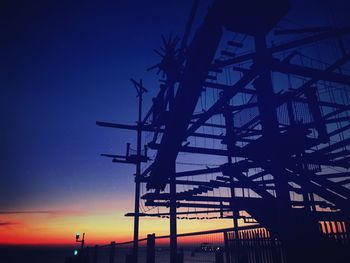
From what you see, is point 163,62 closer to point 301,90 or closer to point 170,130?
point 170,130

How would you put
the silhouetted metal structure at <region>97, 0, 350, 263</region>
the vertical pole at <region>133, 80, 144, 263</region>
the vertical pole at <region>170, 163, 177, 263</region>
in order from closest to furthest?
the silhouetted metal structure at <region>97, 0, 350, 263</region> → the vertical pole at <region>170, 163, 177, 263</region> → the vertical pole at <region>133, 80, 144, 263</region>

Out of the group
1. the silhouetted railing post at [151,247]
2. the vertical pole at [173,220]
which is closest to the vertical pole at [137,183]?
the vertical pole at [173,220]

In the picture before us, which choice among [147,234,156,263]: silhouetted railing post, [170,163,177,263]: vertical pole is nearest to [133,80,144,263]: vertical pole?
[170,163,177,263]: vertical pole

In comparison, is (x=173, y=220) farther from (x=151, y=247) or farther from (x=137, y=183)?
(x=137, y=183)

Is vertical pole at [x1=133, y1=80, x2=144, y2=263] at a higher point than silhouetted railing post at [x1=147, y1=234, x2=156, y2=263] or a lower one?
higher

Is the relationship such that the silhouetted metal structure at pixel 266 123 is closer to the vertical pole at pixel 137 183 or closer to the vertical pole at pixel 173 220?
the vertical pole at pixel 173 220

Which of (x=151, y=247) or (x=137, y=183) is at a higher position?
(x=137, y=183)

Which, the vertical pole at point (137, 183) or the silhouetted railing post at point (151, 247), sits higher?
the vertical pole at point (137, 183)

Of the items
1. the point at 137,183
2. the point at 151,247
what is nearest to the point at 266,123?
the point at 151,247

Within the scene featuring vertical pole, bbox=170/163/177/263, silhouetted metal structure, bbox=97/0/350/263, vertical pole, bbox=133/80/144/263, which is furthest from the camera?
vertical pole, bbox=133/80/144/263

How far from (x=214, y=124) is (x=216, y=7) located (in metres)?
7.90

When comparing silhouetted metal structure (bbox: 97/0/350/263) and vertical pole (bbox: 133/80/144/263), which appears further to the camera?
vertical pole (bbox: 133/80/144/263)

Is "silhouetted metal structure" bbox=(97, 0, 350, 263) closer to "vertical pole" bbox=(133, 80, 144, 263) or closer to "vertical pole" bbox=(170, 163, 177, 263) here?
"vertical pole" bbox=(170, 163, 177, 263)

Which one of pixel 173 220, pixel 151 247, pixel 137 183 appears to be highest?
pixel 137 183
